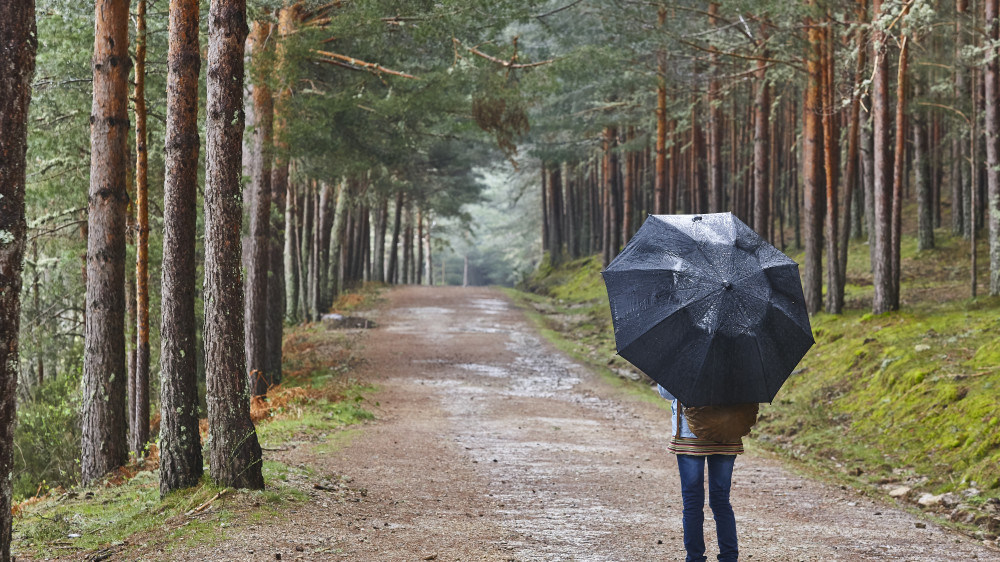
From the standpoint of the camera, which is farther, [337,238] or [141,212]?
[337,238]

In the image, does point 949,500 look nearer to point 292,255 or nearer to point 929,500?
point 929,500

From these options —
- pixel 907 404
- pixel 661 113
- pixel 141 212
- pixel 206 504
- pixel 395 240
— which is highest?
pixel 661 113

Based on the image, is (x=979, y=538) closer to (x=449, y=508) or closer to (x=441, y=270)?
(x=449, y=508)

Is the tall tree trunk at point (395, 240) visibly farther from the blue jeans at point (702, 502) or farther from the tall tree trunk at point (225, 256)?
the blue jeans at point (702, 502)

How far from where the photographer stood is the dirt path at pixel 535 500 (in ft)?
19.4

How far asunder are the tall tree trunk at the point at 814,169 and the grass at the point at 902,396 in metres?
0.89

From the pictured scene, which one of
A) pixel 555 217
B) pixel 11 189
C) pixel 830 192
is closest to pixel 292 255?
pixel 830 192

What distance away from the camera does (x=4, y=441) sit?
3801 mm

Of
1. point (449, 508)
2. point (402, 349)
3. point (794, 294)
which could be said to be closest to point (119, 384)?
point (449, 508)

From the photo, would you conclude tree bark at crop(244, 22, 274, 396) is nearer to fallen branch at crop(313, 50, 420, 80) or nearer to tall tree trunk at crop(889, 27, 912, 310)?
fallen branch at crop(313, 50, 420, 80)

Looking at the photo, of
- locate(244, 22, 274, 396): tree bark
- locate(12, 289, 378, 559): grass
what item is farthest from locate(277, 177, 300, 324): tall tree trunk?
locate(12, 289, 378, 559): grass

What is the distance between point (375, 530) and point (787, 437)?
25.1 feet

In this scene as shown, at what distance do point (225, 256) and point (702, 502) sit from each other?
161 inches

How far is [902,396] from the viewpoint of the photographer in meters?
10.9
